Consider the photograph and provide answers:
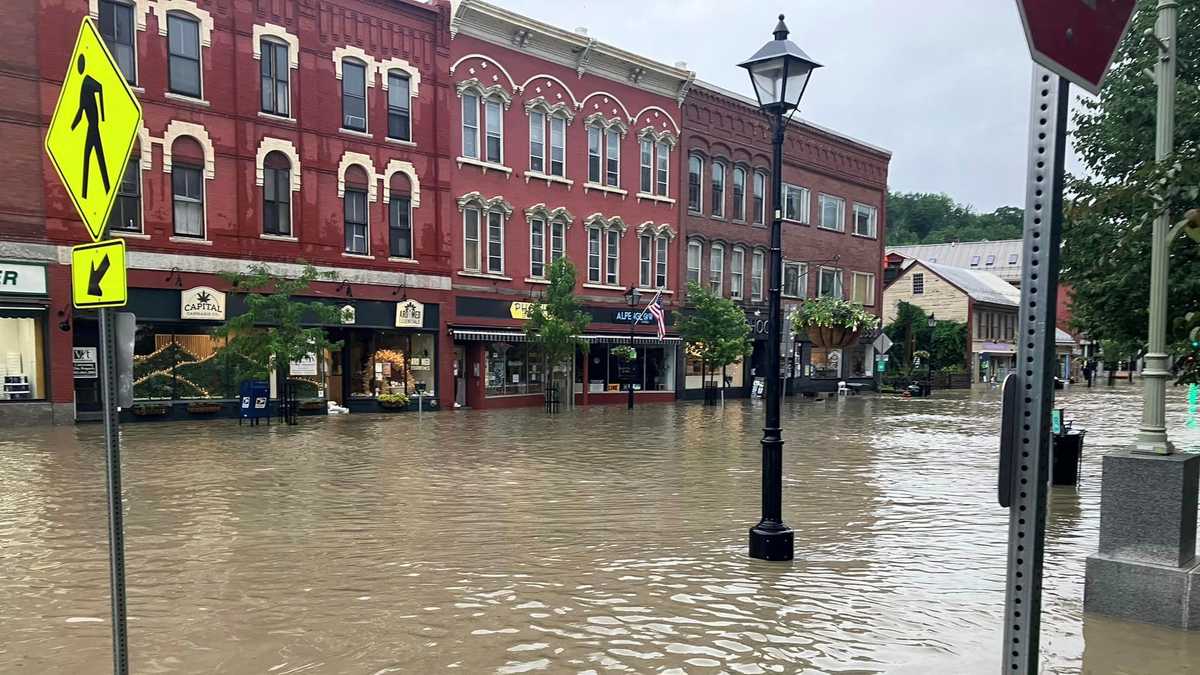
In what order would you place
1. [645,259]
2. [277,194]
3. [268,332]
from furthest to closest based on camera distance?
[645,259], [277,194], [268,332]

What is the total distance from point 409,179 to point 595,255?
328 inches

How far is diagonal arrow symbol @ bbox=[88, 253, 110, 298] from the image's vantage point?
12.1ft

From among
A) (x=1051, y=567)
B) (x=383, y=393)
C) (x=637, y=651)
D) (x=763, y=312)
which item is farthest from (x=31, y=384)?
(x=763, y=312)

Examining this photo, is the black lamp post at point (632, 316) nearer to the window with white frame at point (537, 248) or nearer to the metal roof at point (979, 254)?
the window with white frame at point (537, 248)

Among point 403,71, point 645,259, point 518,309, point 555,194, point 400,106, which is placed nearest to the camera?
point 403,71

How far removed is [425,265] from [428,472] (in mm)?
14794

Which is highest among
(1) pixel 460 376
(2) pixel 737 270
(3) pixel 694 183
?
(3) pixel 694 183

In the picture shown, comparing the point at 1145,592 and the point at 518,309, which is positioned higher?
the point at 518,309

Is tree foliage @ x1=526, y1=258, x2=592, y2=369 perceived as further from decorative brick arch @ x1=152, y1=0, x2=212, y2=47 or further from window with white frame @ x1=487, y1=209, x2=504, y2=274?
decorative brick arch @ x1=152, y1=0, x2=212, y2=47

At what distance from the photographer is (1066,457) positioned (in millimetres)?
11602

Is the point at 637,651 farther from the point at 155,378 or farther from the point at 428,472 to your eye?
the point at 155,378

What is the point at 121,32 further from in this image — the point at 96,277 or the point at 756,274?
the point at 756,274

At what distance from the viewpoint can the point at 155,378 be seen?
21812 millimetres

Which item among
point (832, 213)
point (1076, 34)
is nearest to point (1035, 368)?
point (1076, 34)
